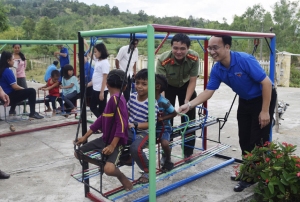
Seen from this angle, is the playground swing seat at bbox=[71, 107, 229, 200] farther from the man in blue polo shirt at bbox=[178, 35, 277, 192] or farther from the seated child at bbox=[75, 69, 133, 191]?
the man in blue polo shirt at bbox=[178, 35, 277, 192]

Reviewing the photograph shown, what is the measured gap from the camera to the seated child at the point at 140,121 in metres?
2.91

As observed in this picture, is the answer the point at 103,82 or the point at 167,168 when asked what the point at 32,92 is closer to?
the point at 103,82

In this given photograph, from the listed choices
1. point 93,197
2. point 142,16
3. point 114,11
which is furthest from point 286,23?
point 114,11

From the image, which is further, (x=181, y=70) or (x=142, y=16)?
(x=142, y=16)

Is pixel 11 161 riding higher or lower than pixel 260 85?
lower

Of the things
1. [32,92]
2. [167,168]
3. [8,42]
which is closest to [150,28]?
[167,168]

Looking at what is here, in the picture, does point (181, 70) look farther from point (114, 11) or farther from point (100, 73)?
point (114, 11)

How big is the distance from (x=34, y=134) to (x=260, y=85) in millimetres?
3800

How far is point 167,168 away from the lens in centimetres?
325

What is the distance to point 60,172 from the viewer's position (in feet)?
13.0

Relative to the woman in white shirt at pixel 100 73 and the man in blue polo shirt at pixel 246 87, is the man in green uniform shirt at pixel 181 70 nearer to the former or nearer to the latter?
the man in blue polo shirt at pixel 246 87

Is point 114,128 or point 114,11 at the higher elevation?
point 114,11

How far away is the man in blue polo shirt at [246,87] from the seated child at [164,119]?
0.46 ft

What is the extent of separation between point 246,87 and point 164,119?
0.83m
